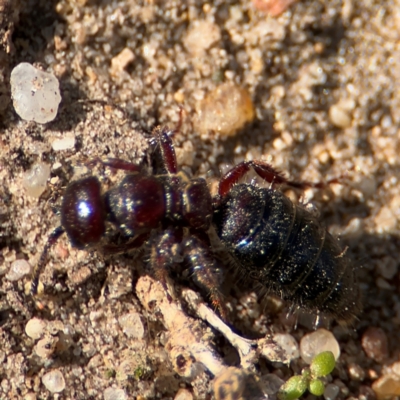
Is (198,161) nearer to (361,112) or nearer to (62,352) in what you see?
(361,112)

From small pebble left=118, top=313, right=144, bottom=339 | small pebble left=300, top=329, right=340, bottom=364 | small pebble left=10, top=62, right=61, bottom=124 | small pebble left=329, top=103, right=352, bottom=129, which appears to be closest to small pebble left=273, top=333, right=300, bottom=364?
small pebble left=300, top=329, right=340, bottom=364

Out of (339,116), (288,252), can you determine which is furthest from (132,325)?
(339,116)

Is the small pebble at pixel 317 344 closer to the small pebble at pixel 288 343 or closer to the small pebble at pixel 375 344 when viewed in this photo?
the small pebble at pixel 288 343

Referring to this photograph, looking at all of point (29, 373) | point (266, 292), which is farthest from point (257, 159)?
point (29, 373)

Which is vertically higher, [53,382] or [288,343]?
[53,382]

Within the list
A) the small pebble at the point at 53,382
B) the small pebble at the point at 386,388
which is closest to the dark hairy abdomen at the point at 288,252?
the small pebble at the point at 386,388

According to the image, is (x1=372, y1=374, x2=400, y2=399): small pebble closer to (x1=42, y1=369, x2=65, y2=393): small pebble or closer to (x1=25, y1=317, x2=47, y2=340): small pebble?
(x1=42, y1=369, x2=65, y2=393): small pebble

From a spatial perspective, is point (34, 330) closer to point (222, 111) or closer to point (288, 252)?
point (288, 252)
